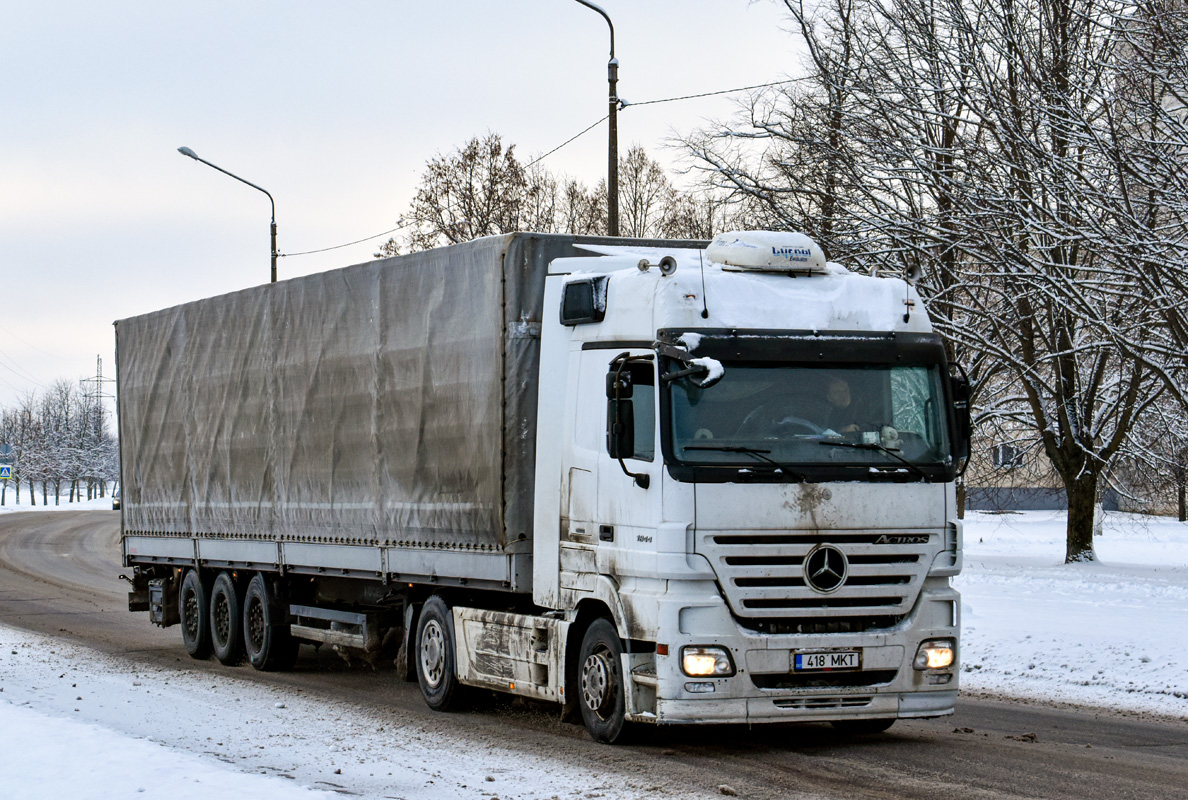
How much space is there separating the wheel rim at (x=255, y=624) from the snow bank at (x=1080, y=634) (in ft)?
22.5

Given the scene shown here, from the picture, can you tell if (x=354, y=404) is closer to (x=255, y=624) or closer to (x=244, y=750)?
(x=255, y=624)

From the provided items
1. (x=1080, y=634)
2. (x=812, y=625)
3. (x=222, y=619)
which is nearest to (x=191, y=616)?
(x=222, y=619)

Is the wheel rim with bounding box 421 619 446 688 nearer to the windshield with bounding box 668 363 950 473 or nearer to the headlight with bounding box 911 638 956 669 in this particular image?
the windshield with bounding box 668 363 950 473

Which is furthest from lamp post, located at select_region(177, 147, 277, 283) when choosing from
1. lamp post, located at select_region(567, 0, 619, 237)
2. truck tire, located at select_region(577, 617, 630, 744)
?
truck tire, located at select_region(577, 617, 630, 744)

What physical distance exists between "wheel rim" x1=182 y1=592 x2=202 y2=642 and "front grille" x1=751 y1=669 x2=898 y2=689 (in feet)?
30.2

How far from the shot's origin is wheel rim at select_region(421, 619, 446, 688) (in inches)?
453

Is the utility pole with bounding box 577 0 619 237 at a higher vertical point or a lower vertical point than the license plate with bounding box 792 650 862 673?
higher

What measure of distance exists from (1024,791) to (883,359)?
9.12 feet

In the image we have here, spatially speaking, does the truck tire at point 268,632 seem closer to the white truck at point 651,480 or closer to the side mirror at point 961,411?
the white truck at point 651,480

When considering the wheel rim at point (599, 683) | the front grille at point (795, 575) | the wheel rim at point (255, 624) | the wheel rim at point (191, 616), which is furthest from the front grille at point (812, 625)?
the wheel rim at point (191, 616)

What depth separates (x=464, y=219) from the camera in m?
45.8

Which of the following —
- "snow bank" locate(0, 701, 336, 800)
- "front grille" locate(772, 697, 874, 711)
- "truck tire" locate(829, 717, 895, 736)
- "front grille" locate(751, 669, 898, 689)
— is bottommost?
"truck tire" locate(829, 717, 895, 736)

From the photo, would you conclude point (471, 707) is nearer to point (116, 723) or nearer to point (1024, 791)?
point (116, 723)

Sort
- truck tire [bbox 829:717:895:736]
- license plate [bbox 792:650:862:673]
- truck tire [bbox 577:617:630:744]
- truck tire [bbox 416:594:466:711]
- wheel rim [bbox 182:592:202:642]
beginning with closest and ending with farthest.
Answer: license plate [bbox 792:650:862:673] < truck tire [bbox 577:617:630:744] < truck tire [bbox 829:717:895:736] < truck tire [bbox 416:594:466:711] < wheel rim [bbox 182:592:202:642]
